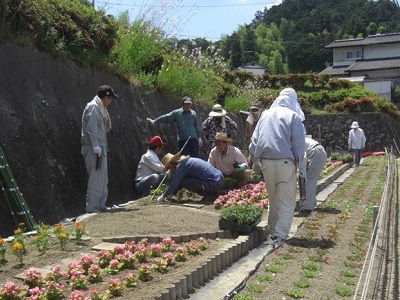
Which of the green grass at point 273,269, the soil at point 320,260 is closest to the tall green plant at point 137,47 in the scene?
the soil at point 320,260

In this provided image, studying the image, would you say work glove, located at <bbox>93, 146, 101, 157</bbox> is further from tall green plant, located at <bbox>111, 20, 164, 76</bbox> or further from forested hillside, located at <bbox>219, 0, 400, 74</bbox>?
forested hillside, located at <bbox>219, 0, 400, 74</bbox>

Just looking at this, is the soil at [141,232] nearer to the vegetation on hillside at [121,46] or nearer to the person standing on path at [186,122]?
the person standing on path at [186,122]

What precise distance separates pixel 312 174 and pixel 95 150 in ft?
11.8

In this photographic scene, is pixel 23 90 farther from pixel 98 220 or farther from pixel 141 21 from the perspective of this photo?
pixel 141 21

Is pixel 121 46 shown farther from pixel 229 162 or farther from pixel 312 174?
pixel 312 174

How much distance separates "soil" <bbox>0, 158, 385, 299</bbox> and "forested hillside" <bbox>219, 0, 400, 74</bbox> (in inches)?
2604

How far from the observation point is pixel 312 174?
9.52m

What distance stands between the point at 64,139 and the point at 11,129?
1.28 m

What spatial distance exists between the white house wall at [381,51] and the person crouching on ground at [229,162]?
1926 inches

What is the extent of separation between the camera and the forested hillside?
76000 mm

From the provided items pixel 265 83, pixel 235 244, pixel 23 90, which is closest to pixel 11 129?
pixel 23 90

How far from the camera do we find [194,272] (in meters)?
5.17

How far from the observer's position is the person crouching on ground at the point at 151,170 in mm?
10211

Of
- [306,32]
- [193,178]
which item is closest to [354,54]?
[306,32]
